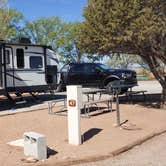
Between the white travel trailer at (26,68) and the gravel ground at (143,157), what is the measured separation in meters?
8.99

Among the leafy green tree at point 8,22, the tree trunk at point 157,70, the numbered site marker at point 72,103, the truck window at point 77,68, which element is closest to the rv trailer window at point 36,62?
the tree trunk at point 157,70

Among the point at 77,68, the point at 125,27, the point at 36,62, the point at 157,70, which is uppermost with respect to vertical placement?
the point at 125,27

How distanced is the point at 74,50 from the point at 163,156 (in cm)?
4601

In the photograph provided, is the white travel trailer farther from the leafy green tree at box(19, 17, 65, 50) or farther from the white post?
the leafy green tree at box(19, 17, 65, 50)

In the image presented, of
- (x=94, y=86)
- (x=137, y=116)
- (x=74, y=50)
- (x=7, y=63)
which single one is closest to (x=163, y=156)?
(x=137, y=116)

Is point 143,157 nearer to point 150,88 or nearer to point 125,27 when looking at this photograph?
point 125,27

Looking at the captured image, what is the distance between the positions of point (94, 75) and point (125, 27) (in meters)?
9.86

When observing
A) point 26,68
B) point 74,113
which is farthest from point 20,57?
point 74,113

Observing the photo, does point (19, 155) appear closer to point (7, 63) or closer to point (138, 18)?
point (138, 18)

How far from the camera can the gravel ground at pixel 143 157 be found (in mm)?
7895

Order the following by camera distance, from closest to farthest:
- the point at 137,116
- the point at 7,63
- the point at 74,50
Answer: the point at 137,116
the point at 7,63
the point at 74,50

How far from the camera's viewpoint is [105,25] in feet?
48.0

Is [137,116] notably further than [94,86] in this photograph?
No

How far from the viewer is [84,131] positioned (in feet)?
35.1
